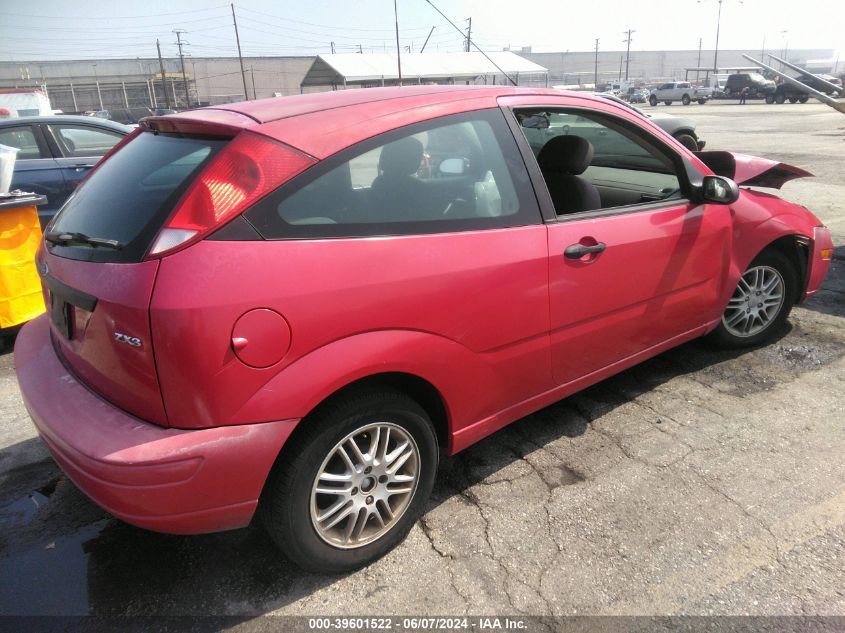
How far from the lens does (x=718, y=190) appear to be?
325cm

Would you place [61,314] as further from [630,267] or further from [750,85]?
[750,85]

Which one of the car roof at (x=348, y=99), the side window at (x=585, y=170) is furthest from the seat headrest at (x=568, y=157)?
the car roof at (x=348, y=99)

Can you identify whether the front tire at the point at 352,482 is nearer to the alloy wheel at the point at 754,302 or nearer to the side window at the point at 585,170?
the side window at the point at 585,170

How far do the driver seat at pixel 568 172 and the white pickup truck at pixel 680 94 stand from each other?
5376cm

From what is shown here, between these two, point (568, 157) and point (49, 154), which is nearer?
point (568, 157)

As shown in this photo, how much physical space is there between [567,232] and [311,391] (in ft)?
4.44

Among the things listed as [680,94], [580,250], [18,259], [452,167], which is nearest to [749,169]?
[580,250]

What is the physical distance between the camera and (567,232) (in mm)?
2666

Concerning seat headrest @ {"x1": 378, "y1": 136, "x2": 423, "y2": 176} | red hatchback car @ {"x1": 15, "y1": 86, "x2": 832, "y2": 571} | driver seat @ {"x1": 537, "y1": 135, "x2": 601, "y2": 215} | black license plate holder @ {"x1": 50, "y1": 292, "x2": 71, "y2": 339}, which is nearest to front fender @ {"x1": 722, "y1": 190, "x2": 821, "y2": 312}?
red hatchback car @ {"x1": 15, "y1": 86, "x2": 832, "y2": 571}

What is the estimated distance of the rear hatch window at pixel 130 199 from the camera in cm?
200

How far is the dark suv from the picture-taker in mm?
46894

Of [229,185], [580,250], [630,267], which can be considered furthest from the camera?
[630,267]

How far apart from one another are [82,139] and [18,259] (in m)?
2.73

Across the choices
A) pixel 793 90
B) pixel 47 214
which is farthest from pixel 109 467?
pixel 793 90
